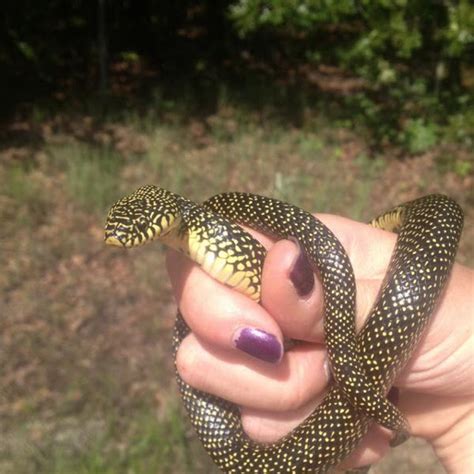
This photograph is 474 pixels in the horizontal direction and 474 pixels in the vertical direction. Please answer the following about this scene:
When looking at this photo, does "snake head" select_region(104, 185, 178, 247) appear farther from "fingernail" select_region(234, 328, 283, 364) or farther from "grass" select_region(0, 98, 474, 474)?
"grass" select_region(0, 98, 474, 474)

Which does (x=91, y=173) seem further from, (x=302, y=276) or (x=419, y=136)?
(x=302, y=276)

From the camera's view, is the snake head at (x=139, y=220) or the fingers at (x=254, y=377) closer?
the snake head at (x=139, y=220)

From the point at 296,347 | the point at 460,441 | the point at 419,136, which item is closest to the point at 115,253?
the point at 296,347

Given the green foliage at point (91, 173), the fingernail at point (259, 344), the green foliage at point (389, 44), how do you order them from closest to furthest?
the fingernail at point (259, 344), the green foliage at point (91, 173), the green foliage at point (389, 44)

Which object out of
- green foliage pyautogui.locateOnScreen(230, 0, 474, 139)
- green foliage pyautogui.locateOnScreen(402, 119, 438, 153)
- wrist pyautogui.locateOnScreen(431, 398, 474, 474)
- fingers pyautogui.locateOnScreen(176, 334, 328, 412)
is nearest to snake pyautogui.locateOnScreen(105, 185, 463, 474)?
fingers pyautogui.locateOnScreen(176, 334, 328, 412)

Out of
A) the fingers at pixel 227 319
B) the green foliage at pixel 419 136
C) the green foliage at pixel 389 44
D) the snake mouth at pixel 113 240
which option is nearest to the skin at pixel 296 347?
the fingers at pixel 227 319

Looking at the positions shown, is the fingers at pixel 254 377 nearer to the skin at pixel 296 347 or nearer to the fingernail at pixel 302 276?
the skin at pixel 296 347
